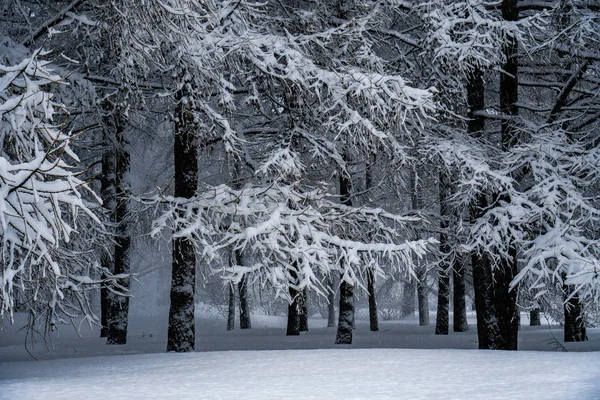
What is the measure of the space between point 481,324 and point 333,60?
232 inches

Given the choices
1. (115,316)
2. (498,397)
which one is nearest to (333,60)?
(498,397)

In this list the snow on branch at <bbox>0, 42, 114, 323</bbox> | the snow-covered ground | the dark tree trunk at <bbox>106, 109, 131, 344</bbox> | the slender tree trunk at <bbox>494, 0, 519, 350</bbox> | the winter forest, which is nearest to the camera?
the snow on branch at <bbox>0, 42, 114, 323</bbox>

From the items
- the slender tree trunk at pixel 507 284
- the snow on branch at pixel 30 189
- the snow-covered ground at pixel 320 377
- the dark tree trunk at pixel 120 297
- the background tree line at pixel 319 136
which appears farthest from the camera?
the dark tree trunk at pixel 120 297

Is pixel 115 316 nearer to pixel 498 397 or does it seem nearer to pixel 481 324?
pixel 481 324

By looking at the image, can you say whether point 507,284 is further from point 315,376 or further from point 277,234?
point 315,376

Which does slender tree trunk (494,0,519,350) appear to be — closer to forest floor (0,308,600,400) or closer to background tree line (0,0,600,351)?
background tree line (0,0,600,351)

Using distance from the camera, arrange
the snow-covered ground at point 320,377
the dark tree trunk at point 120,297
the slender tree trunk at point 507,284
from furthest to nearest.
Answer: the dark tree trunk at point 120,297 → the slender tree trunk at point 507,284 → the snow-covered ground at point 320,377

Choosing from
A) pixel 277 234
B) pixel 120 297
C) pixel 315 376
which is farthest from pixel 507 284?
pixel 120 297

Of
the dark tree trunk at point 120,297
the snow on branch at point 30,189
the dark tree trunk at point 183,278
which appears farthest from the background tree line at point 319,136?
the snow on branch at point 30,189

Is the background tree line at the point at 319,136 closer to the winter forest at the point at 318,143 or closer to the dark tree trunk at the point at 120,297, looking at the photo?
the winter forest at the point at 318,143

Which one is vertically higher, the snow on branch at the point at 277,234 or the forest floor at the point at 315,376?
the snow on branch at the point at 277,234

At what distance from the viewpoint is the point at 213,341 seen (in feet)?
57.6

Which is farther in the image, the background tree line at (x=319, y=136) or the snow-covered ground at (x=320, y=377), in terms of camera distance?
the background tree line at (x=319, y=136)

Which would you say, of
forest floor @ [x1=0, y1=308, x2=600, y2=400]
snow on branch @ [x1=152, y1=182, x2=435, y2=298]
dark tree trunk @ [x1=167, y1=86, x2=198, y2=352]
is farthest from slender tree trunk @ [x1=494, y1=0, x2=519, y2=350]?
dark tree trunk @ [x1=167, y1=86, x2=198, y2=352]
